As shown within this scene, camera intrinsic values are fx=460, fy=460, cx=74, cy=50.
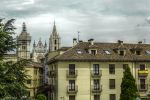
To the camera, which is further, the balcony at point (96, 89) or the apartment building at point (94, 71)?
the balcony at point (96, 89)

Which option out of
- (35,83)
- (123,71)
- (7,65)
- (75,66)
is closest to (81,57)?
(75,66)

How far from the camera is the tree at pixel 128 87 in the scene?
217 feet

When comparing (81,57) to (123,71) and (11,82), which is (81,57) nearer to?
(123,71)

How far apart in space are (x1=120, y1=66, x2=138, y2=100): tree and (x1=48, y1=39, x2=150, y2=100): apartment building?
337 cm

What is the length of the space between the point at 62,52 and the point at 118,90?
10.6 metres

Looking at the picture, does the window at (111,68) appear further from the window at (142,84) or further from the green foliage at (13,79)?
the green foliage at (13,79)

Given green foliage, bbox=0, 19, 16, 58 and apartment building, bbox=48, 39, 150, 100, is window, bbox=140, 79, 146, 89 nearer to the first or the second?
apartment building, bbox=48, 39, 150, 100

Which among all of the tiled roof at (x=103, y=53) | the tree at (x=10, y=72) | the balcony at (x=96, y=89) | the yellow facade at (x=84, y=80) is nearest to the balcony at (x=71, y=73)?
the yellow facade at (x=84, y=80)

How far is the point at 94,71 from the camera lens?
69938mm

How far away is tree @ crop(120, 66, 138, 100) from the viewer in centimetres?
6625

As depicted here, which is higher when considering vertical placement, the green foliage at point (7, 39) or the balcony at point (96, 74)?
Result: the green foliage at point (7, 39)

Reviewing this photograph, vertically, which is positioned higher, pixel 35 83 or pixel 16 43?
pixel 16 43

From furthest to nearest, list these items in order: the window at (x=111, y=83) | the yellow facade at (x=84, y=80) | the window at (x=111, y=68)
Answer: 1. the window at (x=111, y=68)
2. the window at (x=111, y=83)
3. the yellow facade at (x=84, y=80)

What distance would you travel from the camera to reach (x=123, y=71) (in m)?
71.1
